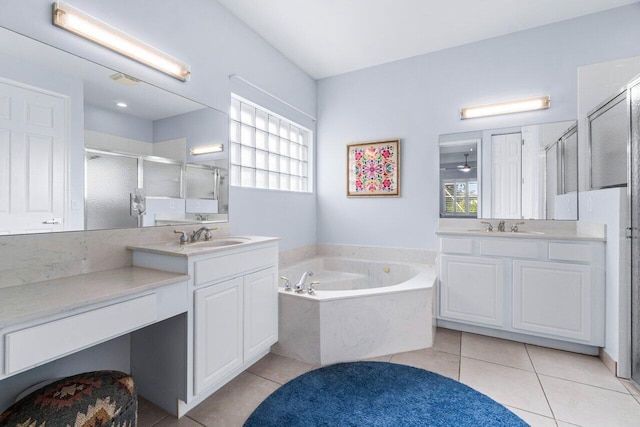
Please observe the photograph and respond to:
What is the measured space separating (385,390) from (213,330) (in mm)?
1098

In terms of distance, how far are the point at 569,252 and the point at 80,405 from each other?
3.05 m

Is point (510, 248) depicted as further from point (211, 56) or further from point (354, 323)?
point (211, 56)

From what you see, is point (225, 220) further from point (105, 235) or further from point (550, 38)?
point (550, 38)

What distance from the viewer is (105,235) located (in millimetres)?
1644

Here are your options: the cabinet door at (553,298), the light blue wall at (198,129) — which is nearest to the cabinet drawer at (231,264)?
the light blue wall at (198,129)

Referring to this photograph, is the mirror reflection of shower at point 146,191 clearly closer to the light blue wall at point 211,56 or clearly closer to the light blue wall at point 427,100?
the light blue wall at point 211,56

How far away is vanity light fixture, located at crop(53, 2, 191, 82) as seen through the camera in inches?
58.0

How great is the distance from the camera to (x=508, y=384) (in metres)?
1.87

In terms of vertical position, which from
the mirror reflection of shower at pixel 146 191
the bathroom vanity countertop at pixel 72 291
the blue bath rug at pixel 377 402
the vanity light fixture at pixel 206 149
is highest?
the vanity light fixture at pixel 206 149

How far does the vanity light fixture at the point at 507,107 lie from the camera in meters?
2.65

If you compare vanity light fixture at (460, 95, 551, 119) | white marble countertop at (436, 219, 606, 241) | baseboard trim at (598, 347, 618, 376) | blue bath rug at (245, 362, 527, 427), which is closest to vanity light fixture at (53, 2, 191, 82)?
blue bath rug at (245, 362, 527, 427)

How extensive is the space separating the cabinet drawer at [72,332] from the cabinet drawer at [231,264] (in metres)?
0.29

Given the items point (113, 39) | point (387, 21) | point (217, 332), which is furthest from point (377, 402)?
point (387, 21)

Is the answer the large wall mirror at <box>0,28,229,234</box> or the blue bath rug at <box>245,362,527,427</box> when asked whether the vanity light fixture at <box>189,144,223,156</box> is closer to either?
the large wall mirror at <box>0,28,229,234</box>
